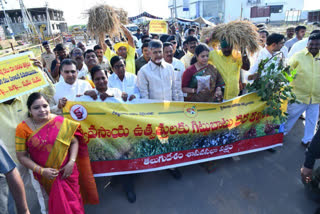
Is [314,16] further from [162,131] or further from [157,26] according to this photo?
[162,131]

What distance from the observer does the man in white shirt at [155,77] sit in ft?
10.0

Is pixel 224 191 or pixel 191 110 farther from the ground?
pixel 191 110

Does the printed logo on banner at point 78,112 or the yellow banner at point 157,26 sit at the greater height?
the yellow banner at point 157,26

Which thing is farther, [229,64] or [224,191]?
[229,64]

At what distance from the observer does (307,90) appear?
11.9 ft

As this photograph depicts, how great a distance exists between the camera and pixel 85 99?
8.55 ft

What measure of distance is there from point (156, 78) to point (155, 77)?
22mm

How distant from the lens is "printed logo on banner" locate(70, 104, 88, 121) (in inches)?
100

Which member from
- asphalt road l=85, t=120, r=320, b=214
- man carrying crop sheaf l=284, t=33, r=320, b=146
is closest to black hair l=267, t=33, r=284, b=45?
man carrying crop sheaf l=284, t=33, r=320, b=146

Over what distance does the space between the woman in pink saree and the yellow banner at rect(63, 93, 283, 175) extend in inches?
17.6

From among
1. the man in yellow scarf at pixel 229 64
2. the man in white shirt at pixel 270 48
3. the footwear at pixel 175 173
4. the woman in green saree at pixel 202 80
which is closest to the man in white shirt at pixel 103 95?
the footwear at pixel 175 173

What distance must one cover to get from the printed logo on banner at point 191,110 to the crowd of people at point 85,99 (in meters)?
0.45

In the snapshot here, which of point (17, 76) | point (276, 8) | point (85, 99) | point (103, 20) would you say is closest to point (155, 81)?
point (85, 99)

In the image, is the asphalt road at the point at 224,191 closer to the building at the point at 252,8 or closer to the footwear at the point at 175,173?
the footwear at the point at 175,173
